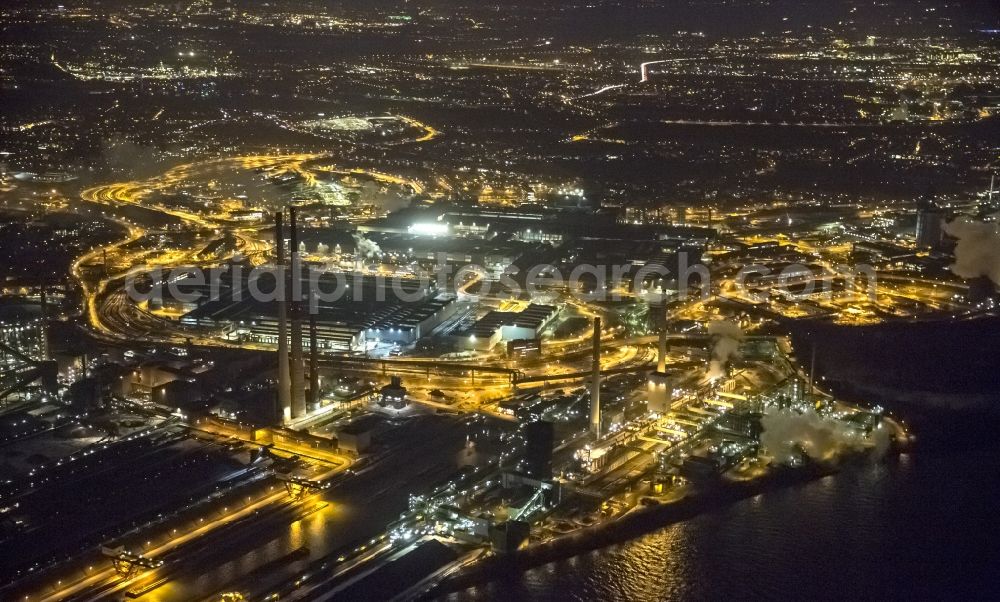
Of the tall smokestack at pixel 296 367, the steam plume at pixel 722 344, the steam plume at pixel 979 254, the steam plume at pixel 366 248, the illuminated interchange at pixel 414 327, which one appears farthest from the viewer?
the steam plume at pixel 366 248

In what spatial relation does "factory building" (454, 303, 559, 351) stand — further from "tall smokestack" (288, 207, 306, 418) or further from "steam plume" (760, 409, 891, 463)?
"steam plume" (760, 409, 891, 463)

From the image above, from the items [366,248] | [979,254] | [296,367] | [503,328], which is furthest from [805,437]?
[366,248]

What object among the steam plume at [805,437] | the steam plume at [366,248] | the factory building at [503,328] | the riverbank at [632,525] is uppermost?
the steam plume at [366,248]

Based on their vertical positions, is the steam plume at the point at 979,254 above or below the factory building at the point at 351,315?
above

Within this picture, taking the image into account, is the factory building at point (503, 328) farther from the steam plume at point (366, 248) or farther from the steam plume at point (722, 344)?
the steam plume at point (366, 248)

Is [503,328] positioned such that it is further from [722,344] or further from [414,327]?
[722,344]

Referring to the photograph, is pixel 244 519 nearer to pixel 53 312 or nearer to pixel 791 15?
pixel 53 312

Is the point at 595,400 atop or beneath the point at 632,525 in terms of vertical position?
atop

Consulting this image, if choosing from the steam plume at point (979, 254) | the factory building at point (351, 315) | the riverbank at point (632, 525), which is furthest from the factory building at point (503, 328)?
the steam plume at point (979, 254)

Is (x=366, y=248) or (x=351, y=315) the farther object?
(x=366, y=248)

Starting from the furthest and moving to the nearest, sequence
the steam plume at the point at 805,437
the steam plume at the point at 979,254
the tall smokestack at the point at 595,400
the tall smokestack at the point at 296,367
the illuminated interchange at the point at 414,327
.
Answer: the steam plume at the point at 979,254 < the tall smokestack at the point at 296,367 < the tall smokestack at the point at 595,400 < the steam plume at the point at 805,437 < the illuminated interchange at the point at 414,327
